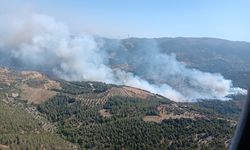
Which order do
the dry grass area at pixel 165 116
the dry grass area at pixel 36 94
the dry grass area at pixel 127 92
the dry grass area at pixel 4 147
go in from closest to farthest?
1. the dry grass area at pixel 4 147
2. the dry grass area at pixel 165 116
3. the dry grass area at pixel 36 94
4. the dry grass area at pixel 127 92

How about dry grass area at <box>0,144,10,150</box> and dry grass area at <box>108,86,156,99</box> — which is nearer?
dry grass area at <box>0,144,10,150</box>

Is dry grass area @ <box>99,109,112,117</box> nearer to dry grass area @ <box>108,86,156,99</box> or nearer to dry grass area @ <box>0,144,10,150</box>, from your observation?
dry grass area @ <box>108,86,156,99</box>

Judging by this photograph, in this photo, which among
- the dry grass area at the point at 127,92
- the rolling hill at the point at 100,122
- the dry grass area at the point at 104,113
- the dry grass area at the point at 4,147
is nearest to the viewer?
the dry grass area at the point at 4,147

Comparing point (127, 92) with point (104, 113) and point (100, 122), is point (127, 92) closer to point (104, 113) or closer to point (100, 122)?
point (104, 113)

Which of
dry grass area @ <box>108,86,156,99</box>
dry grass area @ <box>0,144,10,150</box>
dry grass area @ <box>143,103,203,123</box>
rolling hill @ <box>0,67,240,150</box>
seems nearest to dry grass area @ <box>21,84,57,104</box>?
rolling hill @ <box>0,67,240,150</box>

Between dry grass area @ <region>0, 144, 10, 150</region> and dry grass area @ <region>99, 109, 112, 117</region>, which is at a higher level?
dry grass area @ <region>0, 144, 10, 150</region>

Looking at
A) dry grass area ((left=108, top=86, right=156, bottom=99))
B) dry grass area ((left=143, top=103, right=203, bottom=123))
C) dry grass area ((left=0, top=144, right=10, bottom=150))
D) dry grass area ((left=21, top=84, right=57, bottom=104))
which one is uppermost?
dry grass area ((left=0, top=144, right=10, bottom=150))

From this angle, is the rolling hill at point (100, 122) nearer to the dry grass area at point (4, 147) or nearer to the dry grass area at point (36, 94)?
the dry grass area at point (36, 94)

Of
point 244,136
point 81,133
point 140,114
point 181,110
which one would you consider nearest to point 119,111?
point 140,114

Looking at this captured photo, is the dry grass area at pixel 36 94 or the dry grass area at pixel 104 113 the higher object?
the dry grass area at pixel 104 113

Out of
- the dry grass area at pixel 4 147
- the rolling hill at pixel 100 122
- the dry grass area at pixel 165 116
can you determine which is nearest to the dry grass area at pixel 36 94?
the rolling hill at pixel 100 122

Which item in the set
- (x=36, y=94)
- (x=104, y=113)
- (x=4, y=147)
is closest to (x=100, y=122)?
(x=104, y=113)
